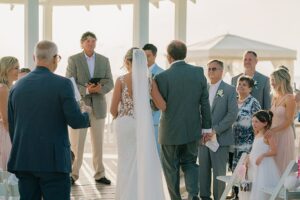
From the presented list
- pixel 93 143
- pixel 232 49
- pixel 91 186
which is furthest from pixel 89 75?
pixel 232 49

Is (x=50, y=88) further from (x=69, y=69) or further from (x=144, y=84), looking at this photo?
(x=69, y=69)

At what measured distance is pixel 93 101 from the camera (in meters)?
9.31

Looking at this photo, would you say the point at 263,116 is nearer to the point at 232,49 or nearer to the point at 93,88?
the point at 93,88

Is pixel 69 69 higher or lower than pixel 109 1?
lower

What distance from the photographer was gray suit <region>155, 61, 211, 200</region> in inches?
296

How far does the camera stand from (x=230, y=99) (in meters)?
8.06

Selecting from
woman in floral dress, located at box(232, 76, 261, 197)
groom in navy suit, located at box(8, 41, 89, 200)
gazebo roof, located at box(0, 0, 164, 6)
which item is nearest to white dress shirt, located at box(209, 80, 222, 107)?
woman in floral dress, located at box(232, 76, 261, 197)

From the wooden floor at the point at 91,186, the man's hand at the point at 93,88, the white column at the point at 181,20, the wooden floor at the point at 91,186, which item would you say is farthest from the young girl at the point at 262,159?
the white column at the point at 181,20

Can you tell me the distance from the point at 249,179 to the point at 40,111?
284 cm

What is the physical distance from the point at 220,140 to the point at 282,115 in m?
0.70

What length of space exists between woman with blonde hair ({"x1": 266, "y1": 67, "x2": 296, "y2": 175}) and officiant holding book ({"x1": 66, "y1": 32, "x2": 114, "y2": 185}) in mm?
2238

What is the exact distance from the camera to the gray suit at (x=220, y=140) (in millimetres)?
8070

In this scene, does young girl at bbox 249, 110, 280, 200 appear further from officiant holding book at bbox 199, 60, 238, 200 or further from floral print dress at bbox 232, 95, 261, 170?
floral print dress at bbox 232, 95, 261, 170

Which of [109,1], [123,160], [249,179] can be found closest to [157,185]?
[123,160]
